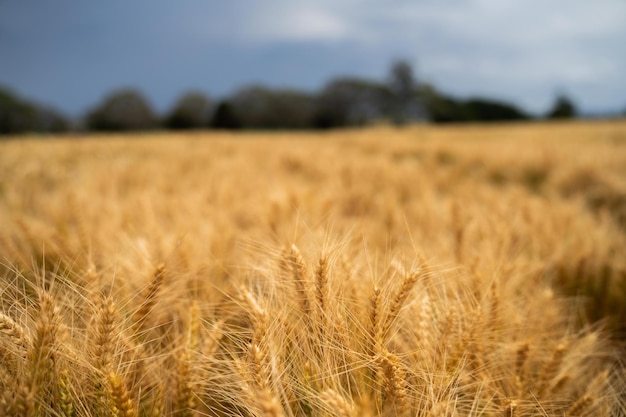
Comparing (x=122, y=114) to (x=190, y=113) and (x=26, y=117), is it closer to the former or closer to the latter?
(x=190, y=113)

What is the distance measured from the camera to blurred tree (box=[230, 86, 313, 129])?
166 ft

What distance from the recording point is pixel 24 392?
1.95ft

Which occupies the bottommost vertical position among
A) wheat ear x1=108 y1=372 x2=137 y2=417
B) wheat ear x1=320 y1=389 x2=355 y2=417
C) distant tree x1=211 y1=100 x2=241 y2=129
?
wheat ear x1=108 y1=372 x2=137 y2=417

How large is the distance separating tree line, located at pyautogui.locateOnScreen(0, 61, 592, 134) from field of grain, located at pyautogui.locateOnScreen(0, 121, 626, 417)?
4464 centimetres

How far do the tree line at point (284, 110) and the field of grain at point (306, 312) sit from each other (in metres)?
44.6

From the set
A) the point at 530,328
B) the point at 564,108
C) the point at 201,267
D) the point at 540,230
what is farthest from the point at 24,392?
the point at 564,108

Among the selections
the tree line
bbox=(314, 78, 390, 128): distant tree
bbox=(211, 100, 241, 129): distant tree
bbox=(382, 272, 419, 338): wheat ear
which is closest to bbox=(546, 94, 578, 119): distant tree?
the tree line

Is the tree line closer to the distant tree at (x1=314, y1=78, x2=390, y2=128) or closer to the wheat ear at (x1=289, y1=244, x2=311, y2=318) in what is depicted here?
the distant tree at (x1=314, y1=78, x2=390, y2=128)

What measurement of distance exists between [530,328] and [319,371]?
2.61 ft

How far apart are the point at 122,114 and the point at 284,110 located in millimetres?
20814

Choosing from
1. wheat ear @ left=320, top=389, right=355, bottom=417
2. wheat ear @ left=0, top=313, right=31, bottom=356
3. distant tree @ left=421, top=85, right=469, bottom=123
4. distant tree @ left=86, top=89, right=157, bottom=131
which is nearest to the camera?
wheat ear @ left=320, top=389, right=355, bottom=417

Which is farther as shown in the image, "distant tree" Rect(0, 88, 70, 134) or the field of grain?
"distant tree" Rect(0, 88, 70, 134)

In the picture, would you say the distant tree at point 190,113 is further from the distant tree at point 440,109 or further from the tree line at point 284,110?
the distant tree at point 440,109

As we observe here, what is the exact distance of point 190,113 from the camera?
47.5 metres
